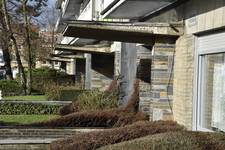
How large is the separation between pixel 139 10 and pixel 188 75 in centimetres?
315

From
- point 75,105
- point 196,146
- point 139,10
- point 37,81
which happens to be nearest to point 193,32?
point 139,10

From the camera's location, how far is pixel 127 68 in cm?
2064

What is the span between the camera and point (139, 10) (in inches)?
584

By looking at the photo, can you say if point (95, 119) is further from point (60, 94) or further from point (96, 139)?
point (60, 94)

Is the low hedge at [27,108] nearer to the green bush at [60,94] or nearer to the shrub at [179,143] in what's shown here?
the green bush at [60,94]

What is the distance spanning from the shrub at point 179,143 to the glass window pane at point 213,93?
337 centimetres

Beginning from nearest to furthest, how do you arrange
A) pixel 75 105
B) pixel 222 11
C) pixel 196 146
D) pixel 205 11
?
pixel 196 146, pixel 222 11, pixel 205 11, pixel 75 105

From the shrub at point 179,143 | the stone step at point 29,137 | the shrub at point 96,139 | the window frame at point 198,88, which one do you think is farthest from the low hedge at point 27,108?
the shrub at point 179,143

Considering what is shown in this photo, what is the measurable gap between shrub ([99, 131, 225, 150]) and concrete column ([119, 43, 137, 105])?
41.8ft

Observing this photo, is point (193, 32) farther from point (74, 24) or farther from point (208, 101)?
point (74, 24)

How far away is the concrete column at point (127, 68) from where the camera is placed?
20203 mm

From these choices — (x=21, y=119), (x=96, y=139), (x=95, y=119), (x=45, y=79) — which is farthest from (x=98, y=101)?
(x=45, y=79)

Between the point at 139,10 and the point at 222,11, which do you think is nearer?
the point at 222,11

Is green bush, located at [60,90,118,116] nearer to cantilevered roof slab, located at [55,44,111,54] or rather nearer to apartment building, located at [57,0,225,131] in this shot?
cantilevered roof slab, located at [55,44,111,54]
